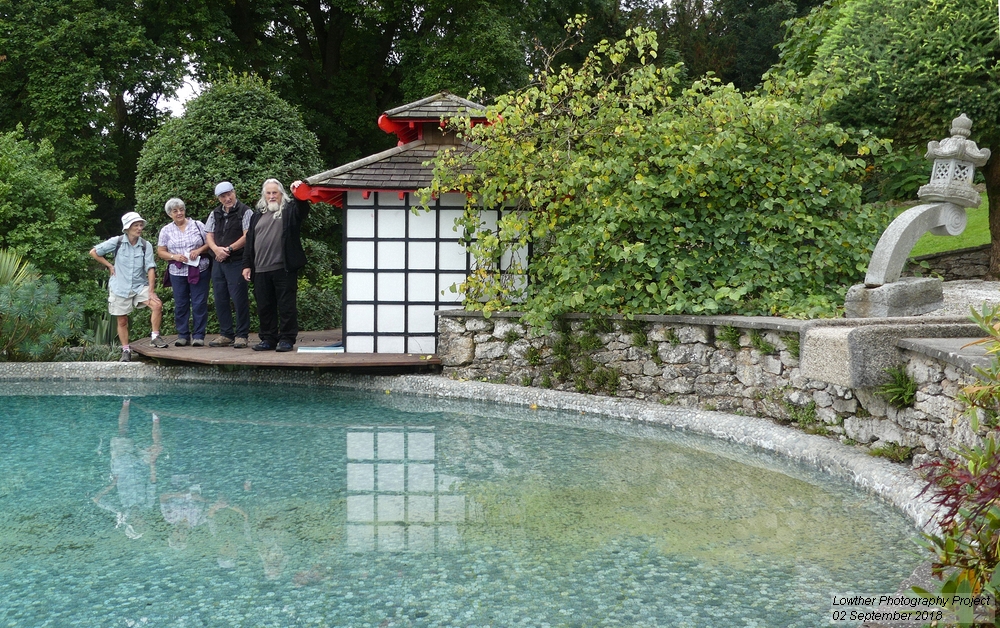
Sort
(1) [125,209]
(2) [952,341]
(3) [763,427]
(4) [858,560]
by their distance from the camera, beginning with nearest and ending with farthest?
(4) [858,560], (2) [952,341], (3) [763,427], (1) [125,209]

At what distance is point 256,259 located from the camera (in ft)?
33.6

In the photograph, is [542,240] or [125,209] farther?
[125,209]

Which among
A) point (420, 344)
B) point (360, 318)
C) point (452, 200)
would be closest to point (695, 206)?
point (452, 200)

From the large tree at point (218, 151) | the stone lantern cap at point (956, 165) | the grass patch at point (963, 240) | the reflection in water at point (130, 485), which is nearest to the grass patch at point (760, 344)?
the stone lantern cap at point (956, 165)

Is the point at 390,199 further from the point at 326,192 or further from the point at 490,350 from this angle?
the point at 490,350

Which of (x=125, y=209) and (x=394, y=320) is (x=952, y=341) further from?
(x=125, y=209)

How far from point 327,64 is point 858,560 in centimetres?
1987

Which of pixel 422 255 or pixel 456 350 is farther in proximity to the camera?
pixel 422 255

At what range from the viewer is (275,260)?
33.2 feet

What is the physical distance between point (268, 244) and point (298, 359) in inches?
56.7

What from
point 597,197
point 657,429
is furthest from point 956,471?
point 597,197

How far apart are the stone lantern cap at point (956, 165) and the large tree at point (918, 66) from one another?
3300 mm

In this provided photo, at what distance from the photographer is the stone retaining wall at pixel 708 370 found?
18.5ft

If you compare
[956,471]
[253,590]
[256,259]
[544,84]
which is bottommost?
[253,590]
